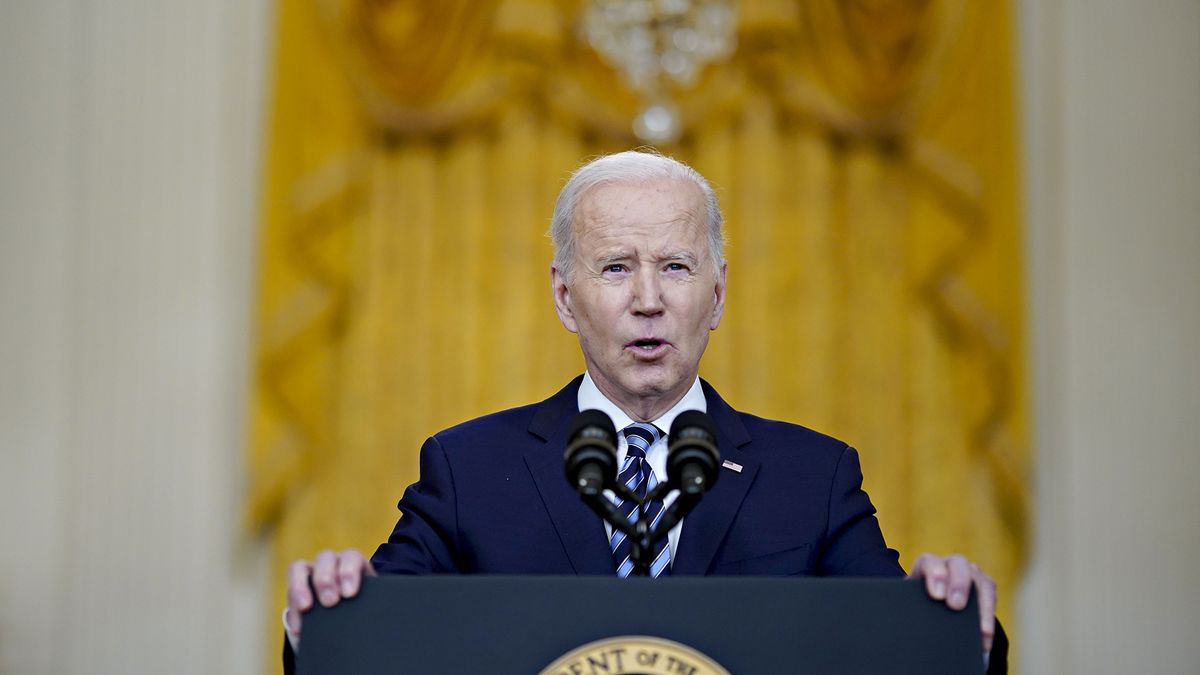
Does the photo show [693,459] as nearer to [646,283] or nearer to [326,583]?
[326,583]

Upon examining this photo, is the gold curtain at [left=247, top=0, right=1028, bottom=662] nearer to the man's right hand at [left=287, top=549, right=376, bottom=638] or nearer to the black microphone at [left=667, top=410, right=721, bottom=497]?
the man's right hand at [left=287, top=549, right=376, bottom=638]

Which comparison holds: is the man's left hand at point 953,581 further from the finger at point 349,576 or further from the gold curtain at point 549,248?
the gold curtain at point 549,248

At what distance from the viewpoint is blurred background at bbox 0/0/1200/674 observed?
632cm

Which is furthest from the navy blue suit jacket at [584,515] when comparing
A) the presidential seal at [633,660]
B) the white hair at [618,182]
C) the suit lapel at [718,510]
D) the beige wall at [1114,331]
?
the beige wall at [1114,331]

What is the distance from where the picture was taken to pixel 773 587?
189cm

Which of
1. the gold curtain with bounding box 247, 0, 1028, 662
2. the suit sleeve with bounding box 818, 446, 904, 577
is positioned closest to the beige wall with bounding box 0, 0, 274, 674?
the gold curtain with bounding box 247, 0, 1028, 662

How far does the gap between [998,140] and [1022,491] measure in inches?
59.5

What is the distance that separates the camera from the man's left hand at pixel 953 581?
1.93m

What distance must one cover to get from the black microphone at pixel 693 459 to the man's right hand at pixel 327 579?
0.42 m

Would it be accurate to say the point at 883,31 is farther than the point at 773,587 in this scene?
Yes

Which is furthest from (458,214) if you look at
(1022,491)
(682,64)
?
(1022,491)

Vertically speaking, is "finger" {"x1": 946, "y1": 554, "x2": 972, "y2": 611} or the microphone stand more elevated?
the microphone stand

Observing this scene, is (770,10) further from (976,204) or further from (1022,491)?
(1022,491)

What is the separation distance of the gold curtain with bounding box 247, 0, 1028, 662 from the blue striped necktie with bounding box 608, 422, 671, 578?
13.7 ft
